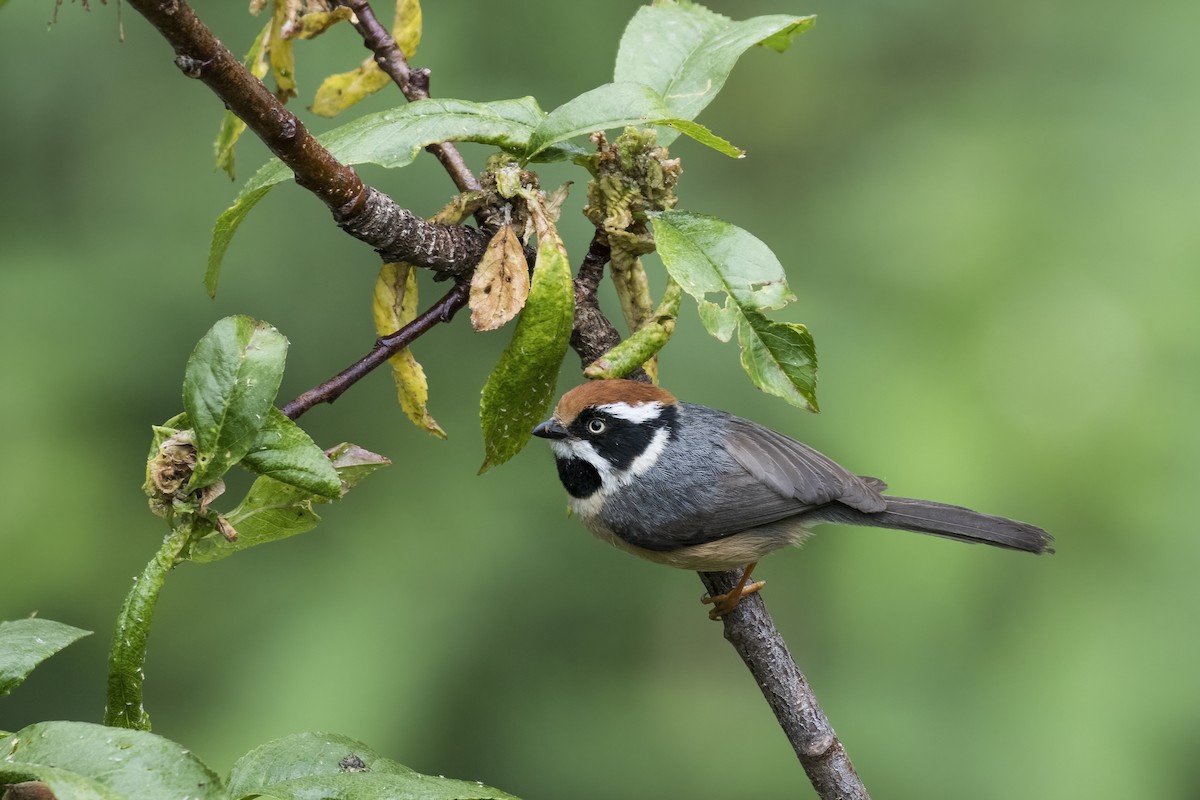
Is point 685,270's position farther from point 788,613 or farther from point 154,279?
point 154,279

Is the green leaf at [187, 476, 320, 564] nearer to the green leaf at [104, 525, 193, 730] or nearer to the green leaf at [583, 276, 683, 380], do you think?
the green leaf at [104, 525, 193, 730]

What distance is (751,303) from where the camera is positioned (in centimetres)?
188

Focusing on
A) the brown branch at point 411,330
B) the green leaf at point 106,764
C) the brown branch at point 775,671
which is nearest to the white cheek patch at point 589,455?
the brown branch at point 775,671

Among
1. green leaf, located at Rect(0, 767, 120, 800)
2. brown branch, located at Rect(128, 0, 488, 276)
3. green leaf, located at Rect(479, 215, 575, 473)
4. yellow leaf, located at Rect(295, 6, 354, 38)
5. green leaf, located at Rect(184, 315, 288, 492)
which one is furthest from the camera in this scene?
yellow leaf, located at Rect(295, 6, 354, 38)

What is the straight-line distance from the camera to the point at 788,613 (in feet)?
12.7

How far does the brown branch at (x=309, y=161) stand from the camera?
4.77 feet

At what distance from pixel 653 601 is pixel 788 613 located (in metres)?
0.47

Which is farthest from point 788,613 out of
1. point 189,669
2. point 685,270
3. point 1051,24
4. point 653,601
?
point 1051,24

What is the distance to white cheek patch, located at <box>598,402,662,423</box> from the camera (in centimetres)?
271

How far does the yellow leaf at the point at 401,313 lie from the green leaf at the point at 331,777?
2.02 ft

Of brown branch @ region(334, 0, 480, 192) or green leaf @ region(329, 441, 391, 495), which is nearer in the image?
green leaf @ region(329, 441, 391, 495)

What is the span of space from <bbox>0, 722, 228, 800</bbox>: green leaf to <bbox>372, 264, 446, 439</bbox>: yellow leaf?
2.67 ft

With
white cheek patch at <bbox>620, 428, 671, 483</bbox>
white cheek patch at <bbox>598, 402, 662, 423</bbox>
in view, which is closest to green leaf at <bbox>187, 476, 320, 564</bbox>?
white cheek patch at <bbox>598, 402, 662, 423</bbox>

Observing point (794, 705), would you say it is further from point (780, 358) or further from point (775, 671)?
point (780, 358)
